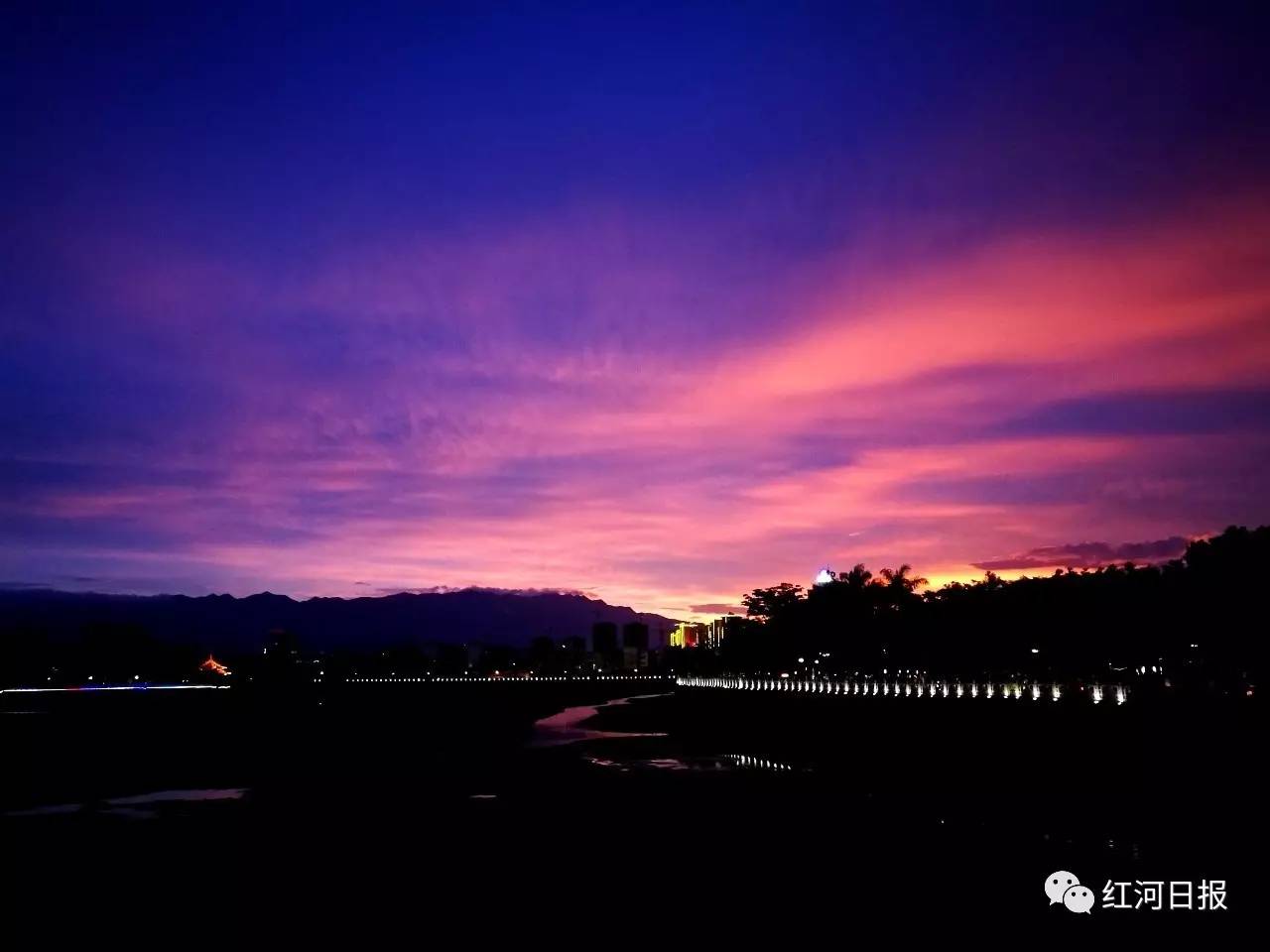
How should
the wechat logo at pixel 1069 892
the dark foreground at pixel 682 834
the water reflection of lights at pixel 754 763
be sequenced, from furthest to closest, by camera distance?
the water reflection of lights at pixel 754 763 → the dark foreground at pixel 682 834 → the wechat logo at pixel 1069 892

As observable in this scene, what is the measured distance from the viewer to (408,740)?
7900 cm

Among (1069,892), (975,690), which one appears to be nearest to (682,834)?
(1069,892)

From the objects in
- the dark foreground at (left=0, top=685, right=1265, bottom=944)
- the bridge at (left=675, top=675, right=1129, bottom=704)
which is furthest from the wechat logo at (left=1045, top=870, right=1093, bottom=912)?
the bridge at (left=675, top=675, right=1129, bottom=704)

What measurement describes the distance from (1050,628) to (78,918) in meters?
73.5

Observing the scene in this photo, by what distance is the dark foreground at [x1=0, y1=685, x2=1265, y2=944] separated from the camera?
78.1 ft

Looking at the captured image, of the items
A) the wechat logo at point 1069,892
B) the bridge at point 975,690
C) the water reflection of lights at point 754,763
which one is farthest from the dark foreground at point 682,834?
the bridge at point 975,690

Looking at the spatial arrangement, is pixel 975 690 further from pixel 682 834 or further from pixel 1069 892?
pixel 1069 892

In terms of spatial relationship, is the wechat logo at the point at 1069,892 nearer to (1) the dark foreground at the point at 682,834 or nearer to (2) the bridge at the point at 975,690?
(1) the dark foreground at the point at 682,834

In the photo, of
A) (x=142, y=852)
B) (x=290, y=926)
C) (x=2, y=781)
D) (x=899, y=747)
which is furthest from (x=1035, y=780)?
(x=2, y=781)

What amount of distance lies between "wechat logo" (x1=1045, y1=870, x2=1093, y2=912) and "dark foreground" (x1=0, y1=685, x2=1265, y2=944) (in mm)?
280

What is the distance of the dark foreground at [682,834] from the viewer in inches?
937

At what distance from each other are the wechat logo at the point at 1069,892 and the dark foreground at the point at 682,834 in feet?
0.92

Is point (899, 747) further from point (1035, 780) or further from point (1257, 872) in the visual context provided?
point (1257, 872)

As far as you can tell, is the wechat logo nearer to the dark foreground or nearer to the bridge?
the dark foreground
